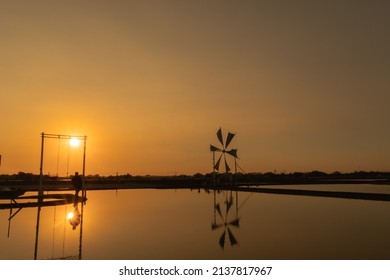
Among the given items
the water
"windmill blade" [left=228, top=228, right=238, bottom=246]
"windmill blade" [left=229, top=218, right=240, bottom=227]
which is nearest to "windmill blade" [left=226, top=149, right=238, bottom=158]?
the water

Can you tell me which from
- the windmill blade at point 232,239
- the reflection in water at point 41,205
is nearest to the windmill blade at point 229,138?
the reflection in water at point 41,205

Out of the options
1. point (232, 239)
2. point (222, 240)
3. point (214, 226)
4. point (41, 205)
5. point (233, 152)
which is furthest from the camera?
point (233, 152)

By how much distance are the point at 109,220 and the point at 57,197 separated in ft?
37.4

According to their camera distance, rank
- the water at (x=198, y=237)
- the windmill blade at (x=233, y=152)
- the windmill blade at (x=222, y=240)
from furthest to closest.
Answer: the windmill blade at (x=233, y=152), the windmill blade at (x=222, y=240), the water at (x=198, y=237)

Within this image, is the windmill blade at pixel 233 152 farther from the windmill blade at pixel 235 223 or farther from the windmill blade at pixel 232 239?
the windmill blade at pixel 232 239

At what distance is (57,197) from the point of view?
90.7ft

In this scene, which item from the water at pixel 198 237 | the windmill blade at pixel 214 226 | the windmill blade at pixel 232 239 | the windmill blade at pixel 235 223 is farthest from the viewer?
the windmill blade at pixel 235 223

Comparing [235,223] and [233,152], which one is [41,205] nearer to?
[235,223]

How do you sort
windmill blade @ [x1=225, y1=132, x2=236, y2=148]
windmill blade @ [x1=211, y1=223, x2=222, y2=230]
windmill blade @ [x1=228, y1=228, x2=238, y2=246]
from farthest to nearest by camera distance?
windmill blade @ [x1=225, y1=132, x2=236, y2=148], windmill blade @ [x1=211, y1=223, x2=222, y2=230], windmill blade @ [x1=228, y1=228, x2=238, y2=246]


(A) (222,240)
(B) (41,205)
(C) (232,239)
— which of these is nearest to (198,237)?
(A) (222,240)

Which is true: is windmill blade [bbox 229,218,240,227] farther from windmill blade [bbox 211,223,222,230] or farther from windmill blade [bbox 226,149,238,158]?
windmill blade [bbox 226,149,238,158]
